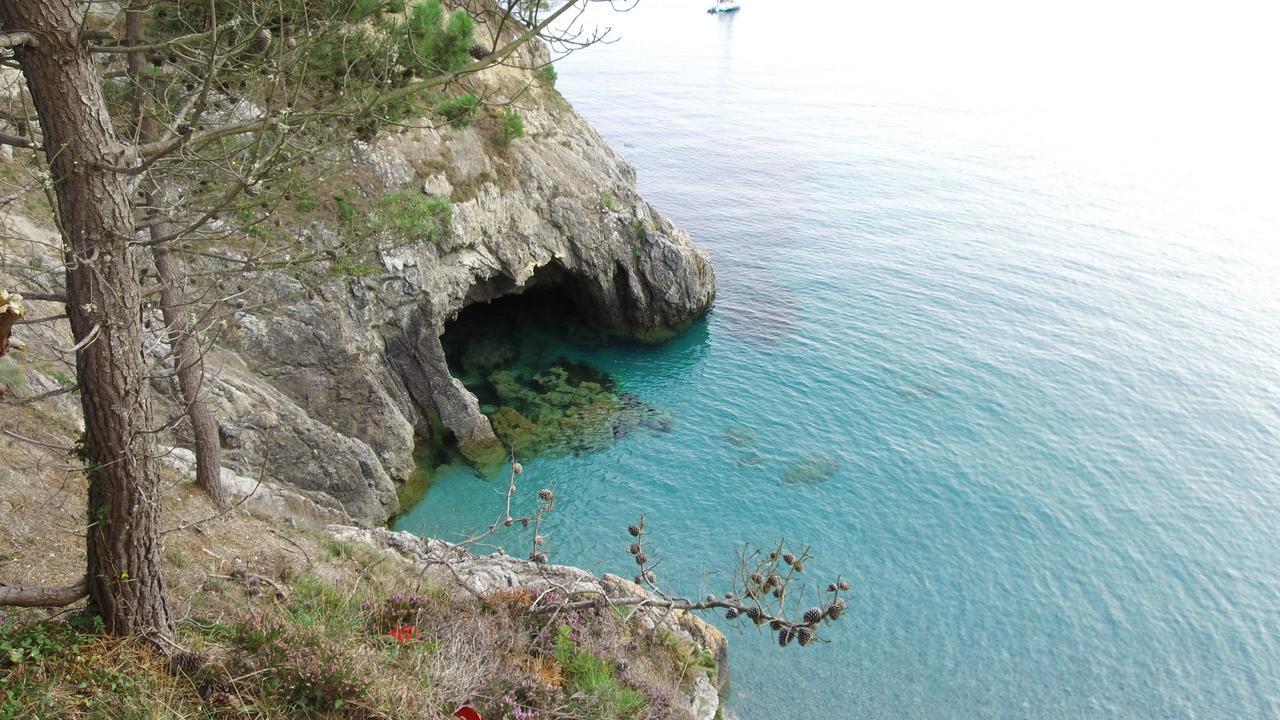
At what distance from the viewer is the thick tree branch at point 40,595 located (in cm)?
732

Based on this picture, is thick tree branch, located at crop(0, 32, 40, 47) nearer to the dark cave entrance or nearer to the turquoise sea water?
the turquoise sea water

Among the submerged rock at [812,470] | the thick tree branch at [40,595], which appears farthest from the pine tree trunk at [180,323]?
the submerged rock at [812,470]

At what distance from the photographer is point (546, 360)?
3469cm

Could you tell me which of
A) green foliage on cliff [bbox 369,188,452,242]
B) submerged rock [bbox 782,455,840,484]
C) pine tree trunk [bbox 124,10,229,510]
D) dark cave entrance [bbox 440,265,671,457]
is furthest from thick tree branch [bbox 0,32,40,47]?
submerged rock [bbox 782,455,840,484]

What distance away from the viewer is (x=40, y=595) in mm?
7590

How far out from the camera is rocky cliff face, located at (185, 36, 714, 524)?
2256 centimetres

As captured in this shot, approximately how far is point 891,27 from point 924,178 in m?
96.2

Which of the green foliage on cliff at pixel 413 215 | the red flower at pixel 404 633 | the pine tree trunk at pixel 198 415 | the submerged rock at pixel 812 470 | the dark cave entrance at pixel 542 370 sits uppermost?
the green foliage on cliff at pixel 413 215

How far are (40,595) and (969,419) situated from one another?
32070mm

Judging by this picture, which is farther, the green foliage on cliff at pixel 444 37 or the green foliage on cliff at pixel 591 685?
the green foliage on cliff at pixel 444 37

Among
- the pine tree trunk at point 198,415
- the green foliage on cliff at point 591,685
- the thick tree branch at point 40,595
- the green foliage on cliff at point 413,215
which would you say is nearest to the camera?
the thick tree branch at point 40,595

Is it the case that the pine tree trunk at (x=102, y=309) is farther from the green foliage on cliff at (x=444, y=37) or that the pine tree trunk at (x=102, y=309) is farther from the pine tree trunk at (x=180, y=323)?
the green foliage on cliff at (x=444, y=37)

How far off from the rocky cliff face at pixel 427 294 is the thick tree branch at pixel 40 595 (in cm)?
917

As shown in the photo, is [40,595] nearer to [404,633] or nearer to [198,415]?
[404,633]
